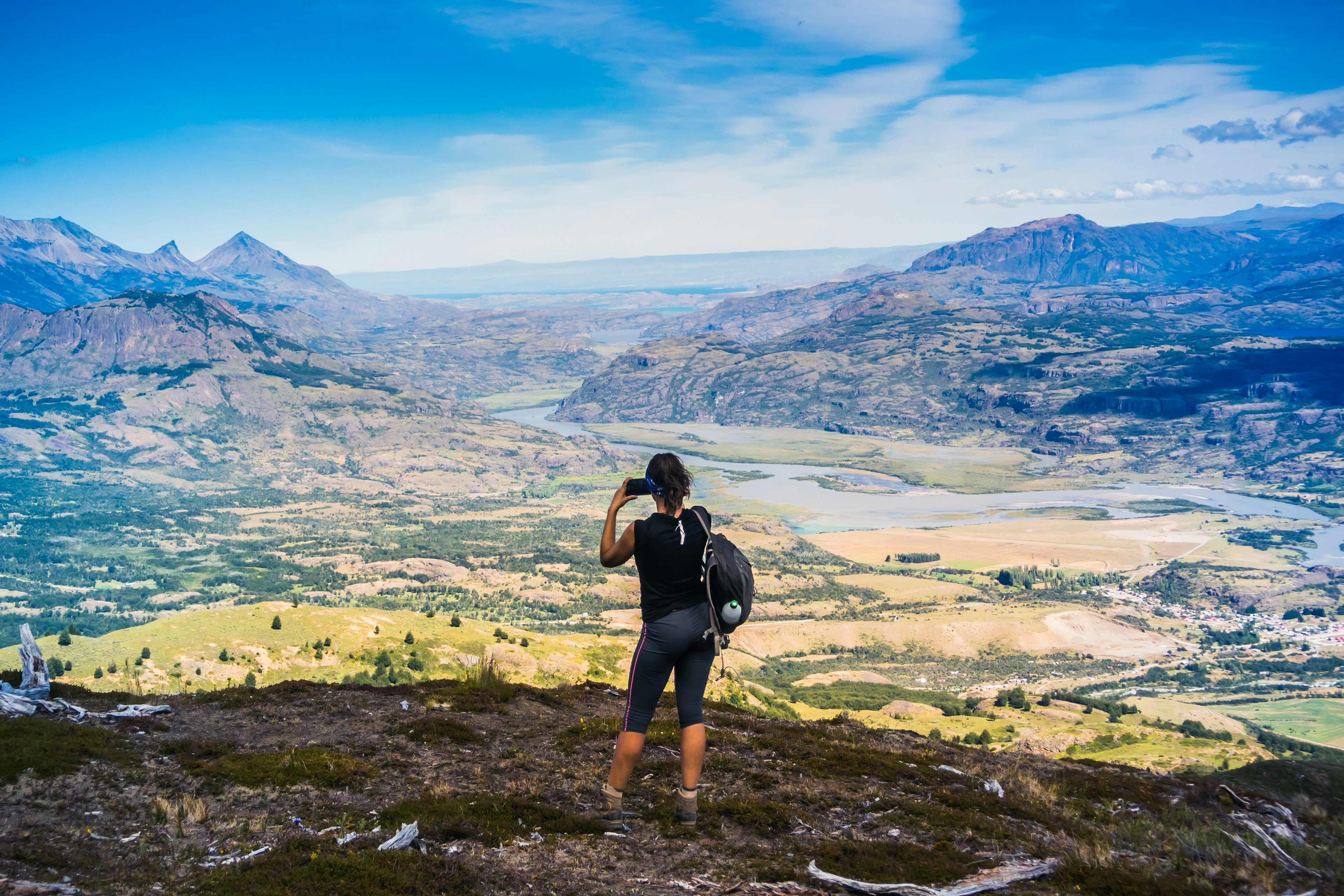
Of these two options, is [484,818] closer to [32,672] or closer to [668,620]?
[668,620]

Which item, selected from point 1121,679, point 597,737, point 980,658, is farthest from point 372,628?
point 1121,679

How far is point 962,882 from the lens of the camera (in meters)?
7.27

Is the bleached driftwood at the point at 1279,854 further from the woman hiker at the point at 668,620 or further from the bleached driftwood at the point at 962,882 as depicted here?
the woman hiker at the point at 668,620

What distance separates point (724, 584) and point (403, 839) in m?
4.13

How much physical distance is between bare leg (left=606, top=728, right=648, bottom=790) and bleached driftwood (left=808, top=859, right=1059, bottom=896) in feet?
6.47

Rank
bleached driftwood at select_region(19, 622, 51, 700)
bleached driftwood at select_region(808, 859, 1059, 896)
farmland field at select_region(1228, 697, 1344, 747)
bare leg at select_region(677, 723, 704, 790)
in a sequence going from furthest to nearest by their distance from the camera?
farmland field at select_region(1228, 697, 1344, 747)
bleached driftwood at select_region(19, 622, 51, 700)
bare leg at select_region(677, 723, 704, 790)
bleached driftwood at select_region(808, 859, 1059, 896)

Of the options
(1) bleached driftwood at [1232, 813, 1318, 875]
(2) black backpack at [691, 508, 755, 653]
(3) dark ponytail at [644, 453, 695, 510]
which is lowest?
(1) bleached driftwood at [1232, 813, 1318, 875]

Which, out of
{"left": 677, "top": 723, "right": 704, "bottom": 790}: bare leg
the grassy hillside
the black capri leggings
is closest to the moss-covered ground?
{"left": 677, "top": 723, "right": 704, "bottom": 790}: bare leg

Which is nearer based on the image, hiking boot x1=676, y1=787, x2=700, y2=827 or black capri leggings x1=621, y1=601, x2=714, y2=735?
black capri leggings x1=621, y1=601, x2=714, y2=735

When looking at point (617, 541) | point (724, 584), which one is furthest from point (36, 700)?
point (724, 584)

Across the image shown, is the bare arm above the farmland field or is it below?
above

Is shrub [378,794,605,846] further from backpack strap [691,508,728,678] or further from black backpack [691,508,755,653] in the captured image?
black backpack [691,508,755,653]

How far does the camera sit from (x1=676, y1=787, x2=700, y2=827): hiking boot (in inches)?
346

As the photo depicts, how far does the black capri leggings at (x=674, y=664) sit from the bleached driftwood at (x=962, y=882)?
6.74 ft
